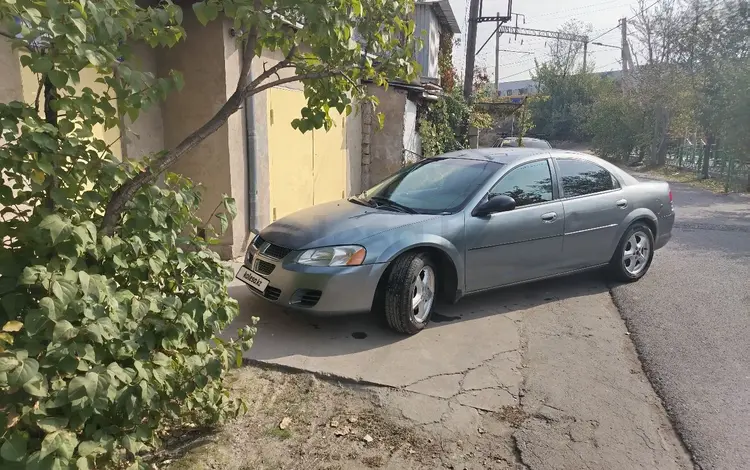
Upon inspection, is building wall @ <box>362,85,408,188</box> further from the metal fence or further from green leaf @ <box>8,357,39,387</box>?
the metal fence

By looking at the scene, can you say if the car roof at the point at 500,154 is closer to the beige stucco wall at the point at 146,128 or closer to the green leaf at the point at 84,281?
the beige stucco wall at the point at 146,128

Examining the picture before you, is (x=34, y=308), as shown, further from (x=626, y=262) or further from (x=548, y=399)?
(x=626, y=262)

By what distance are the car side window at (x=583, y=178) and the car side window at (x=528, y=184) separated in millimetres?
228

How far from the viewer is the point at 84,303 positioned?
6.70 ft

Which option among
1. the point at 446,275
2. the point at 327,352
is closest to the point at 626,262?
the point at 446,275

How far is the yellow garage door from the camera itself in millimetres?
7344

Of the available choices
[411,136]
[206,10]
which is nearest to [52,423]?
[206,10]

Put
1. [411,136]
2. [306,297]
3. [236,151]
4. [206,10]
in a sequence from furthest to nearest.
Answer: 1. [411,136]
2. [236,151]
3. [306,297]
4. [206,10]

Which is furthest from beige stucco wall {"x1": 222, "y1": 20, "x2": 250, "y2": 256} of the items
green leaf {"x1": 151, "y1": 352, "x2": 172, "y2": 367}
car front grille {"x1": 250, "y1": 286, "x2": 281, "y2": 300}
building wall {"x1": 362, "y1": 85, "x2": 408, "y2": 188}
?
building wall {"x1": 362, "y1": 85, "x2": 408, "y2": 188}

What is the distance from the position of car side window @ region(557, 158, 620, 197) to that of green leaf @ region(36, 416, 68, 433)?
477cm

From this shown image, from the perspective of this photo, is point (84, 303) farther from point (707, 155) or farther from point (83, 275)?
point (707, 155)

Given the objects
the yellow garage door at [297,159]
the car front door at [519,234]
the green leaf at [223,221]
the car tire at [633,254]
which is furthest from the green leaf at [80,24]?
the car tire at [633,254]

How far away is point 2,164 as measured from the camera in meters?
1.99

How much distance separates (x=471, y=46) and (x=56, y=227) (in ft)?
65.3
